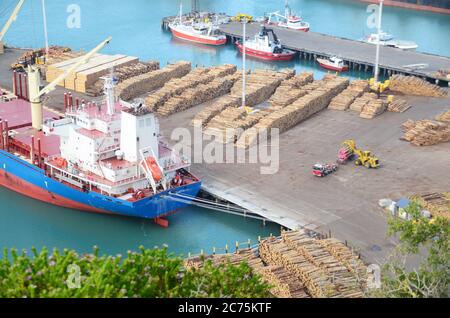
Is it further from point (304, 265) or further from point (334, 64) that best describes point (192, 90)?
point (304, 265)

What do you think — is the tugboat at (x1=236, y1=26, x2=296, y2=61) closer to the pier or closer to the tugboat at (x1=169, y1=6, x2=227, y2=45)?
the pier

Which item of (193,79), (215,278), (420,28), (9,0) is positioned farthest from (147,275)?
(9,0)

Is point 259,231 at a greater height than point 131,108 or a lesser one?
lesser

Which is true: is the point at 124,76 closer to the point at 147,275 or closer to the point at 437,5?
the point at 147,275

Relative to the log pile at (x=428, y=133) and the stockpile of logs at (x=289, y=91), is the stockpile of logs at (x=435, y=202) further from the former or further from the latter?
the stockpile of logs at (x=289, y=91)

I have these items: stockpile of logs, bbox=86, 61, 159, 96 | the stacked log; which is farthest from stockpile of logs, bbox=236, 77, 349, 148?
stockpile of logs, bbox=86, 61, 159, 96


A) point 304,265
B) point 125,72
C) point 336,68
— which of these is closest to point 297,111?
point 125,72

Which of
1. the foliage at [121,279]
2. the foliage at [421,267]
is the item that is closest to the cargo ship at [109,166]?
the foliage at [121,279]
